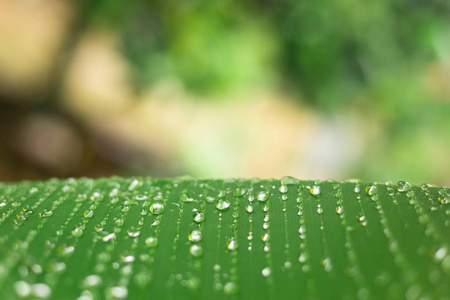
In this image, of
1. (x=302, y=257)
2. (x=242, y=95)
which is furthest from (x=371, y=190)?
(x=242, y=95)

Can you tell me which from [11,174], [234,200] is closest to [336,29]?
[11,174]

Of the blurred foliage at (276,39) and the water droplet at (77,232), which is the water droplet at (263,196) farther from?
the blurred foliage at (276,39)

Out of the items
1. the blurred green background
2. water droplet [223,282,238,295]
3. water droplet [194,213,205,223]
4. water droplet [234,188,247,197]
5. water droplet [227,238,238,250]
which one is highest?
the blurred green background

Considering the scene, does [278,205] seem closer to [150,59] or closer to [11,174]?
[150,59]

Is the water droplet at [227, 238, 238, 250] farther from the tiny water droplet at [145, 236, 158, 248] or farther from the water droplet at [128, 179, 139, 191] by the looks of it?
the water droplet at [128, 179, 139, 191]

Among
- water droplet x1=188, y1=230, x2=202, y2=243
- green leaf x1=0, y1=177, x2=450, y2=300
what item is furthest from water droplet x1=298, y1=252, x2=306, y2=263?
water droplet x1=188, y1=230, x2=202, y2=243

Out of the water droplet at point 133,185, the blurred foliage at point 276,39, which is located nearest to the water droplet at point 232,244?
the water droplet at point 133,185

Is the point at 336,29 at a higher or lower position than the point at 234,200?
higher
